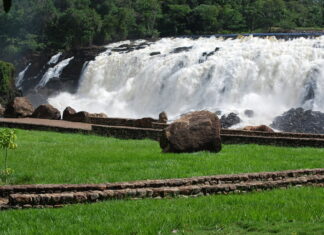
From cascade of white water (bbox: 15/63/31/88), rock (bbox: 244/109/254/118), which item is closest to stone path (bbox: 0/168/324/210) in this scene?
rock (bbox: 244/109/254/118)

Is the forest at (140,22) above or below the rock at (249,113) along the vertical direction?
above

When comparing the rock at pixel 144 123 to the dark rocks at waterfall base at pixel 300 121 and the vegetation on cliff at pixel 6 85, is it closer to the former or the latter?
the dark rocks at waterfall base at pixel 300 121

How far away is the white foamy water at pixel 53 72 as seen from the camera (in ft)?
161

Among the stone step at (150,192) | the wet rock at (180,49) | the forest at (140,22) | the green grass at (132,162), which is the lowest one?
the green grass at (132,162)

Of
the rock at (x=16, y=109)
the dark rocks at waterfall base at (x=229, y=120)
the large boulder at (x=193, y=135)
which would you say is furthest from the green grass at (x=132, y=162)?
the rock at (x=16, y=109)

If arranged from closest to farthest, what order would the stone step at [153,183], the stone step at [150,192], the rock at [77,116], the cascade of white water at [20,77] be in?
1. the stone step at [150,192]
2. the stone step at [153,183]
3. the rock at [77,116]
4. the cascade of white water at [20,77]

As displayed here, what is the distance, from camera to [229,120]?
2775 centimetres

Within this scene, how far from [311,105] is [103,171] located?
62.7 feet

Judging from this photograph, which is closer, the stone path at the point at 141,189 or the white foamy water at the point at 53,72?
the stone path at the point at 141,189

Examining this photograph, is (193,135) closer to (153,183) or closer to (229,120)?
(153,183)

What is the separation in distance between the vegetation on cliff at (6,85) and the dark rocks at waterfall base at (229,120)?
1825 cm

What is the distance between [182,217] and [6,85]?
35.9 metres

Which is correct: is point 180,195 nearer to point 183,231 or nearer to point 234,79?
point 183,231

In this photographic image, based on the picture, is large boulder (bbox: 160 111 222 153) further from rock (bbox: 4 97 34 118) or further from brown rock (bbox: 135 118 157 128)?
rock (bbox: 4 97 34 118)
